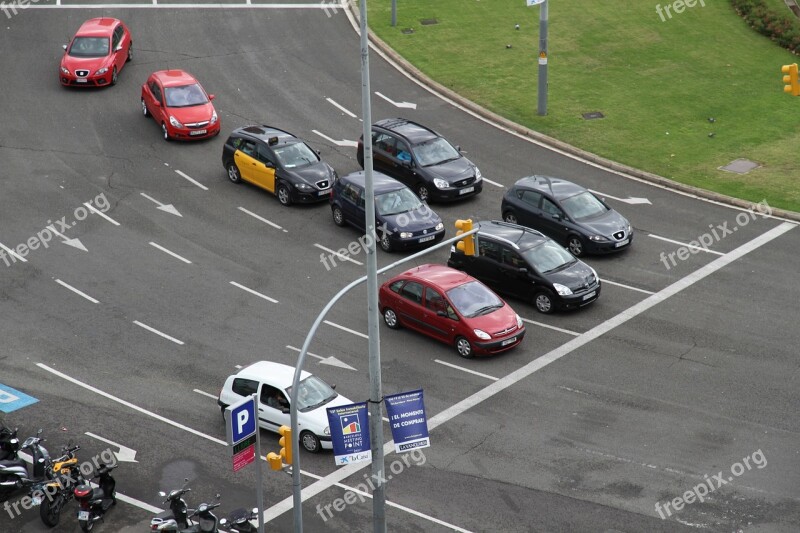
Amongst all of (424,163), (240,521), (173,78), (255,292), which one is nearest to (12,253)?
(255,292)

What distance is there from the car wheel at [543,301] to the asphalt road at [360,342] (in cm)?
35

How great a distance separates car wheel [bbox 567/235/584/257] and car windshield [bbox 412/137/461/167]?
207 inches

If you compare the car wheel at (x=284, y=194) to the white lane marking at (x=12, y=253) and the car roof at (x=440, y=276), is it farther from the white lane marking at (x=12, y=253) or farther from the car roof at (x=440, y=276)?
the white lane marking at (x=12, y=253)

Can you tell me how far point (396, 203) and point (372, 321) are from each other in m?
13.3

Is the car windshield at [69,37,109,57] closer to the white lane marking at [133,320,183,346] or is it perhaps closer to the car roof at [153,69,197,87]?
the car roof at [153,69,197,87]

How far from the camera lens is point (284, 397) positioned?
78.1 ft

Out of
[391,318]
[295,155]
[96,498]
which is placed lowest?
[96,498]

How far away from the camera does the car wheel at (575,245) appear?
31.4m

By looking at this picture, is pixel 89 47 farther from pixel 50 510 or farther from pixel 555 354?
pixel 50 510

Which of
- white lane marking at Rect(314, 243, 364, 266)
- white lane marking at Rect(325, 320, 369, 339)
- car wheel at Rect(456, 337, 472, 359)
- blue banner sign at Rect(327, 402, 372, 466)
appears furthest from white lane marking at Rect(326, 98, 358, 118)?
blue banner sign at Rect(327, 402, 372, 466)

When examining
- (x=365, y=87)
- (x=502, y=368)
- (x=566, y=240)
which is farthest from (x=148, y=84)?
(x=365, y=87)

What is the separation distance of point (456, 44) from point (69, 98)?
47.9ft

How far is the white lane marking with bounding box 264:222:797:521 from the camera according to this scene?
22641 millimetres

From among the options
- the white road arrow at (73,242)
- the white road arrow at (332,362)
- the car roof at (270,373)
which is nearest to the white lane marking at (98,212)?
the white road arrow at (73,242)
